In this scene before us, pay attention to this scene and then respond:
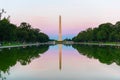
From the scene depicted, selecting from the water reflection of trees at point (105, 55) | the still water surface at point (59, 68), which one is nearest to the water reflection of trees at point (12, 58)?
the still water surface at point (59, 68)

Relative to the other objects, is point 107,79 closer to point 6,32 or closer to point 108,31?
point 6,32

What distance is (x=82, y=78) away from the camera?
12.5 metres

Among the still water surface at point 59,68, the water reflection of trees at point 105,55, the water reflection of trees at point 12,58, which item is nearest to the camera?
the still water surface at point 59,68

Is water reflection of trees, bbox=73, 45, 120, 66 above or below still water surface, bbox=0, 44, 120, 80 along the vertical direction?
above

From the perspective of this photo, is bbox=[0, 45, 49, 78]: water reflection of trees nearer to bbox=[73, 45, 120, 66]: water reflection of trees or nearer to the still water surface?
the still water surface

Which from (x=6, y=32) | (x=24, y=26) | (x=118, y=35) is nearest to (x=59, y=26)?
(x=24, y=26)

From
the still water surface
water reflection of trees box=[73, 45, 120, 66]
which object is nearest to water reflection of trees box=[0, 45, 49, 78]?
the still water surface

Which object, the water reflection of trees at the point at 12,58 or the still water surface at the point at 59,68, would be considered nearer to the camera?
the still water surface at the point at 59,68

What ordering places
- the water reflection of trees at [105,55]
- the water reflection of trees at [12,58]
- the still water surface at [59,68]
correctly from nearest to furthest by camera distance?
the still water surface at [59,68], the water reflection of trees at [12,58], the water reflection of trees at [105,55]

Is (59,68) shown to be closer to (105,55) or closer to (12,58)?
(12,58)

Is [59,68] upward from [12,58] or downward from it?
downward

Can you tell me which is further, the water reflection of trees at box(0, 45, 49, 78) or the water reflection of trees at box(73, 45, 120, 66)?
the water reflection of trees at box(73, 45, 120, 66)

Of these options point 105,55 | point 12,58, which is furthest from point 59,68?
point 105,55

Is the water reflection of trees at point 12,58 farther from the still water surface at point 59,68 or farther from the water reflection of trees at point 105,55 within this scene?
the water reflection of trees at point 105,55
